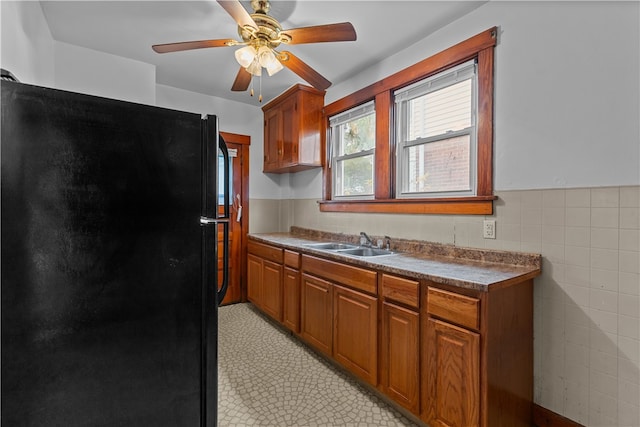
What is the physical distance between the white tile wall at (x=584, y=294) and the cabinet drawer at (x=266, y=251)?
1.93m

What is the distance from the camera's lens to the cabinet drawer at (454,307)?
1.44 m

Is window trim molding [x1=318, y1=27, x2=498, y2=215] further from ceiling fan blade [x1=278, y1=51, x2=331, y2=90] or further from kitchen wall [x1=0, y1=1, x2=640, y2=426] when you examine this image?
ceiling fan blade [x1=278, y1=51, x2=331, y2=90]

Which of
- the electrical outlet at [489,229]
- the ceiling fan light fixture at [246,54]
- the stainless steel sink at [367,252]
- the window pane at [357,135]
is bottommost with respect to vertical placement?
the stainless steel sink at [367,252]

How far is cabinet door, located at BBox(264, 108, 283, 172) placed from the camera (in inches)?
143

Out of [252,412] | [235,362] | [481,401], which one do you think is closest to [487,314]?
[481,401]

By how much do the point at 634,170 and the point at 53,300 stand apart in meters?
2.37

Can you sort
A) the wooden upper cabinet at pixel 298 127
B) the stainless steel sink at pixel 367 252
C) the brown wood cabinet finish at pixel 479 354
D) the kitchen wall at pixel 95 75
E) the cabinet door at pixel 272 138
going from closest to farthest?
1. the brown wood cabinet finish at pixel 479 354
2. the kitchen wall at pixel 95 75
3. the stainless steel sink at pixel 367 252
4. the wooden upper cabinet at pixel 298 127
5. the cabinet door at pixel 272 138

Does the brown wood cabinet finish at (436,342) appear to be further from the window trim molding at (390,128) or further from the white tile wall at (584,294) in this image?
the window trim molding at (390,128)

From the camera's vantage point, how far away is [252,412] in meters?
1.88

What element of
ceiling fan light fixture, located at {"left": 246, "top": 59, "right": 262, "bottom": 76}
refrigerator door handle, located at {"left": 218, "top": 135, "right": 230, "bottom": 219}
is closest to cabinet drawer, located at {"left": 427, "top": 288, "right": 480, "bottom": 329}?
refrigerator door handle, located at {"left": 218, "top": 135, "right": 230, "bottom": 219}

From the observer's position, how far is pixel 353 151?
126 inches

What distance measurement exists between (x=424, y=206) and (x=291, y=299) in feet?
4.75

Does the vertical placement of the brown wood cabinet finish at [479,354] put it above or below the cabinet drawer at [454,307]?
below

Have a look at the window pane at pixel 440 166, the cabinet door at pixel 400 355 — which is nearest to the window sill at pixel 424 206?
the window pane at pixel 440 166
